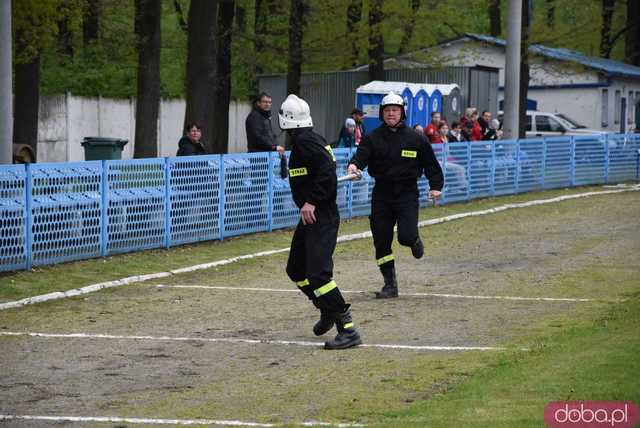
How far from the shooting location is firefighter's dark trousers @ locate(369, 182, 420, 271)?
12.8 metres

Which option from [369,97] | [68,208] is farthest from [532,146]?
[68,208]

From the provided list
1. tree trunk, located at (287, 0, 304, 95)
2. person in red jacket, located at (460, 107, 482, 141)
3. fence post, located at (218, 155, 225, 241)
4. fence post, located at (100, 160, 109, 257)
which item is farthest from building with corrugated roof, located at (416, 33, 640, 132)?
fence post, located at (100, 160, 109, 257)

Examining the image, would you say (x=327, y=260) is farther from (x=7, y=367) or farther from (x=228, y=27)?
(x=228, y=27)

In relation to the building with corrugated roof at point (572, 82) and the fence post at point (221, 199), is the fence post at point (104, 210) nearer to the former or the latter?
the fence post at point (221, 199)

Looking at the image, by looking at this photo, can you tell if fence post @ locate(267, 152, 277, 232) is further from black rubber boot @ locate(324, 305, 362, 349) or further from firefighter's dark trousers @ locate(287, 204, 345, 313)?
black rubber boot @ locate(324, 305, 362, 349)

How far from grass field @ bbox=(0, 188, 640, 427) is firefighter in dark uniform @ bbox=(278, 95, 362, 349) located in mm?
285

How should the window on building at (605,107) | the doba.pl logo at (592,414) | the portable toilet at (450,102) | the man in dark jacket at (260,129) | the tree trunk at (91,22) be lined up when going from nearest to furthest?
the doba.pl logo at (592,414) → the man in dark jacket at (260,129) → the tree trunk at (91,22) → the portable toilet at (450,102) → the window on building at (605,107)

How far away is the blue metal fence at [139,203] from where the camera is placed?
48.2 ft

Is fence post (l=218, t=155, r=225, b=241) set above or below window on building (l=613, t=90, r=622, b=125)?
below

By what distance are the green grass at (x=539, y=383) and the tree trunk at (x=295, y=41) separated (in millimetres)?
25055

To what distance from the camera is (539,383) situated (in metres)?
8.05

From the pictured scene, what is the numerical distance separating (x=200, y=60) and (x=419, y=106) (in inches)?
354

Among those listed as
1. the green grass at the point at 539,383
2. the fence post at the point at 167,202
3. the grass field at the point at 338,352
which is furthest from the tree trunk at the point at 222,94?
the green grass at the point at 539,383

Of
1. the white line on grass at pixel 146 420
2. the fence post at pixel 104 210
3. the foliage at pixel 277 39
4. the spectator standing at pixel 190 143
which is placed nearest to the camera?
the white line on grass at pixel 146 420
